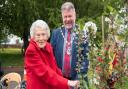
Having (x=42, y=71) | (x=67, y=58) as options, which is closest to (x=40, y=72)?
(x=42, y=71)

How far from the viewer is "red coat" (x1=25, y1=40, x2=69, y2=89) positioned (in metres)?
4.89

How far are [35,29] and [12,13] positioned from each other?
24537 mm

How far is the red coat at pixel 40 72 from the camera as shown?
4895 millimetres

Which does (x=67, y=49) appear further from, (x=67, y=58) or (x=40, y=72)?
(x=40, y=72)

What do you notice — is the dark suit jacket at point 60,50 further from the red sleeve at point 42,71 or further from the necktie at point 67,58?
the red sleeve at point 42,71

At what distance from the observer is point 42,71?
490cm

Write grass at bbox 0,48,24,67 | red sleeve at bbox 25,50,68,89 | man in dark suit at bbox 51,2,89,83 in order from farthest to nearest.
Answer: grass at bbox 0,48,24,67
man in dark suit at bbox 51,2,89,83
red sleeve at bbox 25,50,68,89

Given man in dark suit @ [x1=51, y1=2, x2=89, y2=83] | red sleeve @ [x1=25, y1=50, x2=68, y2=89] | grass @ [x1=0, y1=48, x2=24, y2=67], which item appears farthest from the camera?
grass @ [x1=0, y1=48, x2=24, y2=67]

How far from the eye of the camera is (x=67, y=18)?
5.68m

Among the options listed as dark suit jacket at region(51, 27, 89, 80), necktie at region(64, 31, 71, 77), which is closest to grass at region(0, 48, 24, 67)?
dark suit jacket at region(51, 27, 89, 80)

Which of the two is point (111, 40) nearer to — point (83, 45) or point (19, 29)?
point (83, 45)

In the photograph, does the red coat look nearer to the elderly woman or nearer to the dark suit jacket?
the elderly woman

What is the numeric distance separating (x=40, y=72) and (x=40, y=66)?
0.19ft

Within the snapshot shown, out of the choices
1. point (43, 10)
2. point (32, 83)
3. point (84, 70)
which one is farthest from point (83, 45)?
point (43, 10)
